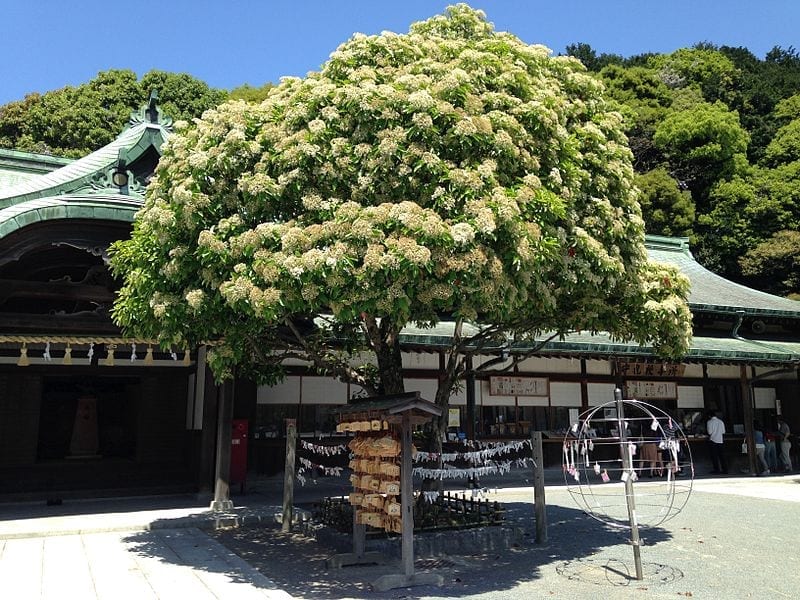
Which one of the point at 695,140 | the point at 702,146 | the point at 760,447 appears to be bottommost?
the point at 760,447

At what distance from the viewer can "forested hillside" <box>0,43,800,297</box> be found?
36625 millimetres

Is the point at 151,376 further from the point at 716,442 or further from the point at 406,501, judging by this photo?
the point at 716,442

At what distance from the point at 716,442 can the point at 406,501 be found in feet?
48.5

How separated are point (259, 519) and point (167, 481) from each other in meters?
4.35

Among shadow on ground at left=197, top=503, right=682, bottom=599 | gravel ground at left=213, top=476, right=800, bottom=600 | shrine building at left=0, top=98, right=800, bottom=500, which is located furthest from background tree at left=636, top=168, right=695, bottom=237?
shadow on ground at left=197, top=503, right=682, bottom=599

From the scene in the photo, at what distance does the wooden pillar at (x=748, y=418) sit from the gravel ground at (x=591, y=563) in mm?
6977

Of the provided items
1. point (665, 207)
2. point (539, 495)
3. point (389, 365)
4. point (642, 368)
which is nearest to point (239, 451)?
point (389, 365)

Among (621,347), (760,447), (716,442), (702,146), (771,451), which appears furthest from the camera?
(702,146)

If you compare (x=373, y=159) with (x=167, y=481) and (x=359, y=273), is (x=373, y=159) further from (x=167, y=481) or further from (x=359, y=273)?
(x=167, y=481)

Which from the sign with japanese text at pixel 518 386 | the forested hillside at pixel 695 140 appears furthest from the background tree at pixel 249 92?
the sign with japanese text at pixel 518 386

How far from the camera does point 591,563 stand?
8.45 m

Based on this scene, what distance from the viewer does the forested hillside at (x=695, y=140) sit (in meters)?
36.6

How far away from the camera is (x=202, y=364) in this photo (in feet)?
45.2

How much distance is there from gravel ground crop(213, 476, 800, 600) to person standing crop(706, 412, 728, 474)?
642cm
